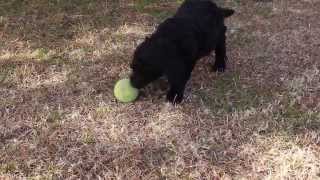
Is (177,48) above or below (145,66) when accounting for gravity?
above

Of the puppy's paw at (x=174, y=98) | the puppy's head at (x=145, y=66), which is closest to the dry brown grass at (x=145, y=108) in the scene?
the puppy's paw at (x=174, y=98)

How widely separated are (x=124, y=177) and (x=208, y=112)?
4.50ft

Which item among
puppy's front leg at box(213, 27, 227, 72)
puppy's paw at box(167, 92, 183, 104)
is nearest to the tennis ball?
puppy's paw at box(167, 92, 183, 104)

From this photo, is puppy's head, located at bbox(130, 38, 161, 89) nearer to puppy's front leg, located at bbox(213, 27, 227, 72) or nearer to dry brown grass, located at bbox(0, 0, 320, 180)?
dry brown grass, located at bbox(0, 0, 320, 180)

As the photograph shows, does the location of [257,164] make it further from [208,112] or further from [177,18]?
[177,18]

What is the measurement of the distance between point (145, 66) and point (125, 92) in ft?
1.53

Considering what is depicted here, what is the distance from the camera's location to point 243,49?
7168 millimetres

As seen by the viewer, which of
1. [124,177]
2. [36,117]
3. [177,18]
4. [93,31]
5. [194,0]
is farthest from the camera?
[93,31]

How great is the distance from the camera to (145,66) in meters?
5.46

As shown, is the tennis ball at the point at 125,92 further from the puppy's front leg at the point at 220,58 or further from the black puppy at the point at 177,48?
the puppy's front leg at the point at 220,58

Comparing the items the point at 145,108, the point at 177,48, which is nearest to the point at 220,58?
the point at 177,48

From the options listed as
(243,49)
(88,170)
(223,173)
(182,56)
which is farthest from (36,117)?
(243,49)

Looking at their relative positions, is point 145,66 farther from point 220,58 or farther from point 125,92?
point 220,58

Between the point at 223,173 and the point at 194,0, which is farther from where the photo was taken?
the point at 194,0
